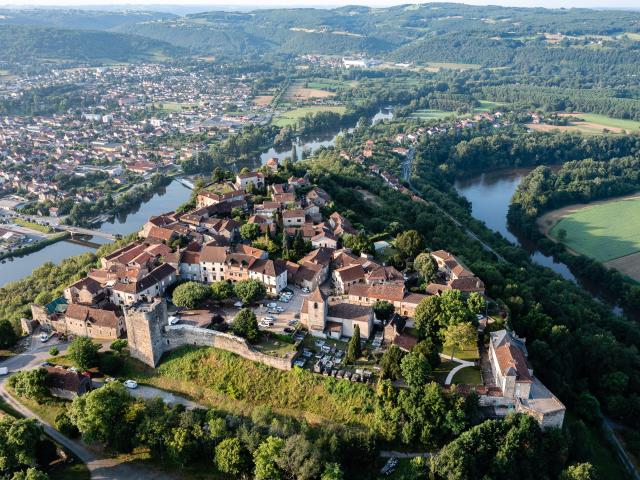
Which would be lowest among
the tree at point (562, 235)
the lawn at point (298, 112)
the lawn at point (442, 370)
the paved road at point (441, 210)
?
the tree at point (562, 235)

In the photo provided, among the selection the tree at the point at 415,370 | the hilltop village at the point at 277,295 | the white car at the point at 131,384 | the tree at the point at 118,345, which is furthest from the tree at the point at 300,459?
the tree at the point at 118,345

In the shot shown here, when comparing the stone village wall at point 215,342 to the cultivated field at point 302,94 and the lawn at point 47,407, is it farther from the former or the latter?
the cultivated field at point 302,94

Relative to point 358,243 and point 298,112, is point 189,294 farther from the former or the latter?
point 298,112

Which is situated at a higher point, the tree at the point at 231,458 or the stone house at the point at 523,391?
the stone house at the point at 523,391

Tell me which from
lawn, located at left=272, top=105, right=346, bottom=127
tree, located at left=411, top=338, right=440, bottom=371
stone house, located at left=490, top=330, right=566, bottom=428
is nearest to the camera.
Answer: stone house, located at left=490, top=330, right=566, bottom=428

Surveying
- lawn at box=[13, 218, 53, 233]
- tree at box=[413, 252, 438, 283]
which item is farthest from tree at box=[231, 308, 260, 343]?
lawn at box=[13, 218, 53, 233]

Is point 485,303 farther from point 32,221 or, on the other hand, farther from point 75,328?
point 32,221

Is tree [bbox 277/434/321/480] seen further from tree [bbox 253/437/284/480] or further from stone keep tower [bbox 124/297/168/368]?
stone keep tower [bbox 124/297/168/368]

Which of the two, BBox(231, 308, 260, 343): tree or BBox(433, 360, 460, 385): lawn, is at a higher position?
BBox(231, 308, 260, 343): tree
